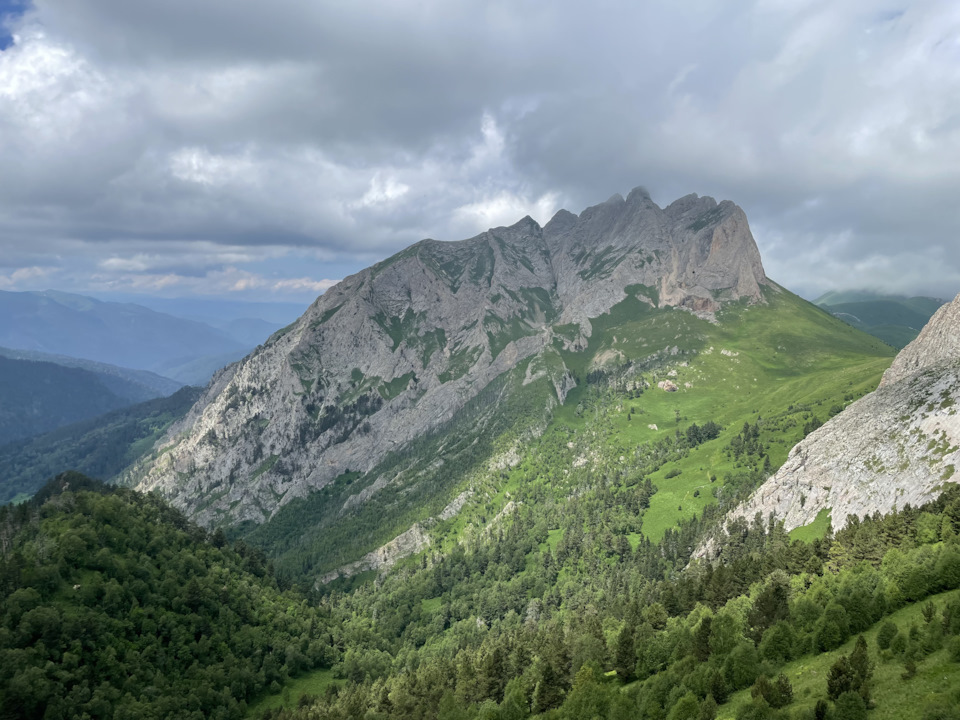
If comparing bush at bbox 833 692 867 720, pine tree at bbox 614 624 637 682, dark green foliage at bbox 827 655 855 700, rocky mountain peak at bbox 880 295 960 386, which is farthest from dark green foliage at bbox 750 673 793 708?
rocky mountain peak at bbox 880 295 960 386

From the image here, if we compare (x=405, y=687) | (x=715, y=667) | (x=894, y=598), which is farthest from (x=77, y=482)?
(x=894, y=598)

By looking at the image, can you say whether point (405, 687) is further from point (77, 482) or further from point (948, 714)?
point (77, 482)

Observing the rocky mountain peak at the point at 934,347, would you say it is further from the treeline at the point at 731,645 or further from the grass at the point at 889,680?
the grass at the point at 889,680

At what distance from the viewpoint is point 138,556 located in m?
136

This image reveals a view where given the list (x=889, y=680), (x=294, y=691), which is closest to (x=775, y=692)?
(x=889, y=680)

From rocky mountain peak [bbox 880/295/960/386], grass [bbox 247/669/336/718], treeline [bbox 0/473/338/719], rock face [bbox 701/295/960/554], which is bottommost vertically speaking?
grass [bbox 247/669/336/718]

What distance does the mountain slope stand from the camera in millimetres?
109875

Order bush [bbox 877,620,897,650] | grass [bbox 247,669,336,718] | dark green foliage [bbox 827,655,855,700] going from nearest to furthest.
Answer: dark green foliage [bbox 827,655,855,700], bush [bbox 877,620,897,650], grass [bbox 247,669,336,718]

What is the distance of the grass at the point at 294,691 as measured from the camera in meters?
125

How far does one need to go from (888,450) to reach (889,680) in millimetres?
91084

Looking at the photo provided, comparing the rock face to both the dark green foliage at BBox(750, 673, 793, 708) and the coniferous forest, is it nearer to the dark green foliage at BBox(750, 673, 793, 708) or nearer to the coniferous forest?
the coniferous forest

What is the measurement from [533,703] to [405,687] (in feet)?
116

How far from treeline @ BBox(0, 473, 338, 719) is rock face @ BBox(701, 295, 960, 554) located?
441ft

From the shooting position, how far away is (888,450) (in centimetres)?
12225
